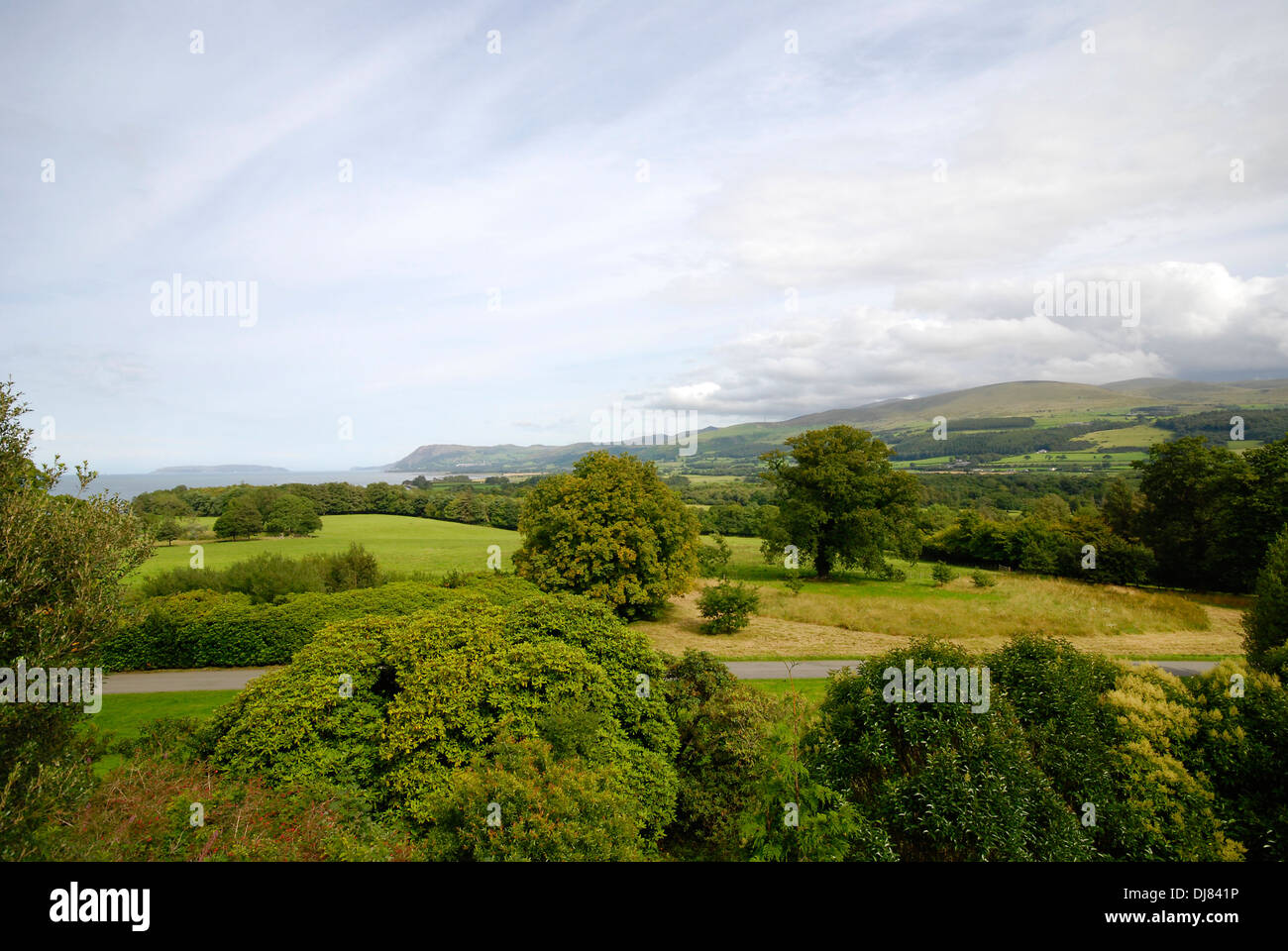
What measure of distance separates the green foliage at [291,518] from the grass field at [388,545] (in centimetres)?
94

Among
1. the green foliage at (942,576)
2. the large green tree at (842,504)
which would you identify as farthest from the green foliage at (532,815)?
the green foliage at (942,576)

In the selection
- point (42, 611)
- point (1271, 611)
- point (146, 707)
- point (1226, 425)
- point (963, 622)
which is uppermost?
point (1226, 425)

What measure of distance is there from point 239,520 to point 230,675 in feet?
82.6

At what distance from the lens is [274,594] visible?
80.0 ft

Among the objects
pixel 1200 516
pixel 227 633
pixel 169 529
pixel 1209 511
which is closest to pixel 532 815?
pixel 227 633

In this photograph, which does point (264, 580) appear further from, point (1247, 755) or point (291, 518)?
point (1247, 755)

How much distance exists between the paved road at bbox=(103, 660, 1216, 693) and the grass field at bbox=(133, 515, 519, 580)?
10629 mm

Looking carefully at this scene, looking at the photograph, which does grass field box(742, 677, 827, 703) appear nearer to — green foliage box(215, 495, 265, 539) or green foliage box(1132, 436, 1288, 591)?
green foliage box(1132, 436, 1288, 591)

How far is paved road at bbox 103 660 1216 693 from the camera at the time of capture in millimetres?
18219

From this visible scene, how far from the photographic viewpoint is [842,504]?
36781mm

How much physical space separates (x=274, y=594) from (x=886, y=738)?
25.1 m
